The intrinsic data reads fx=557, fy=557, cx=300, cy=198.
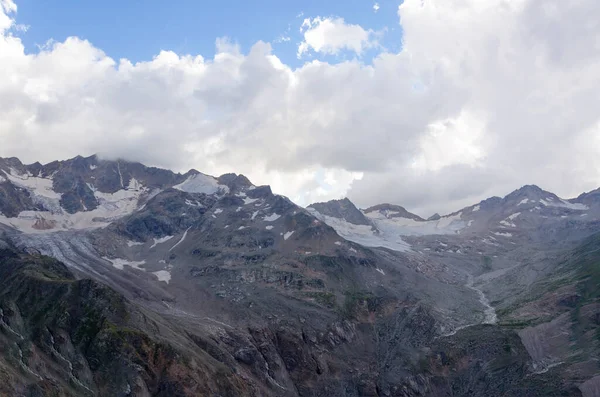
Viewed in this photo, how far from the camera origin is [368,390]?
149 metres

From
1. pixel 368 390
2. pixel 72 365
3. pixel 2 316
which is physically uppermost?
pixel 2 316

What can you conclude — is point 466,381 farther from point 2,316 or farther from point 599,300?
point 2,316

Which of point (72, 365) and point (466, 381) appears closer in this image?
point (72, 365)

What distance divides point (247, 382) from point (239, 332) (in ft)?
94.1

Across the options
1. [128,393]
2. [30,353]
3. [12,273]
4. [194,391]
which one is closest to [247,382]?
[194,391]

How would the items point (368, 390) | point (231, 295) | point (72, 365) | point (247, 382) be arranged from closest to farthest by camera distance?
Result: point (72, 365) < point (247, 382) < point (368, 390) < point (231, 295)

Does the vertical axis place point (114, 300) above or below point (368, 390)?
above

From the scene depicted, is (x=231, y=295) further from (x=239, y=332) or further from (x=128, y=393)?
(x=128, y=393)

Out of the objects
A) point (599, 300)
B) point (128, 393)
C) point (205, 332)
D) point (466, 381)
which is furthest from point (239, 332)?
point (599, 300)

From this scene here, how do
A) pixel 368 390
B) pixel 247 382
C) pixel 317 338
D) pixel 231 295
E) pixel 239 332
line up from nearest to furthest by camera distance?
pixel 247 382 < pixel 368 390 < pixel 239 332 < pixel 317 338 < pixel 231 295

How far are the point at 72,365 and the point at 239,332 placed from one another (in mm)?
58583

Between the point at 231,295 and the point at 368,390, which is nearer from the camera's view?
Answer: the point at 368,390

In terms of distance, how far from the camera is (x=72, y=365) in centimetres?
10975

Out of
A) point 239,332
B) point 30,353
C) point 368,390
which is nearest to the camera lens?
point 30,353
